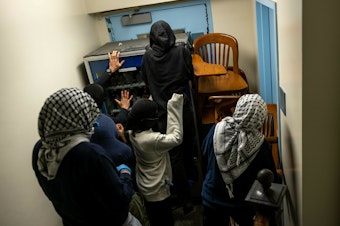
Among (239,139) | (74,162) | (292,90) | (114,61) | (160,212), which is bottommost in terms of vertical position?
(160,212)

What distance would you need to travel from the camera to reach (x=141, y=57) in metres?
2.53

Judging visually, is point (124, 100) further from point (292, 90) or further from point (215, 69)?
point (292, 90)

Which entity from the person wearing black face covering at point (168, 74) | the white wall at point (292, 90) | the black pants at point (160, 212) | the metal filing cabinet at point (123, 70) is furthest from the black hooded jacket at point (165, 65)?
the white wall at point (292, 90)

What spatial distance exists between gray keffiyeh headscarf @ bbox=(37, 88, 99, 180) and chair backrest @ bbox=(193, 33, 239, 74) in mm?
1879

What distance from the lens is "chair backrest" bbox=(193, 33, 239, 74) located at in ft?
9.60

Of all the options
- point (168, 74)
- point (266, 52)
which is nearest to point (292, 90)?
point (168, 74)

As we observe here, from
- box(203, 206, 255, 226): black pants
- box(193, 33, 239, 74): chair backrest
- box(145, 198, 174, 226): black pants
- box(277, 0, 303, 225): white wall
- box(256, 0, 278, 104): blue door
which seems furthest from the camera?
box(193, 33, 239, 74): chair backrest

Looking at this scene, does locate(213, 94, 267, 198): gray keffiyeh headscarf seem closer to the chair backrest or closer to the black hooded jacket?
the black hooded jacket

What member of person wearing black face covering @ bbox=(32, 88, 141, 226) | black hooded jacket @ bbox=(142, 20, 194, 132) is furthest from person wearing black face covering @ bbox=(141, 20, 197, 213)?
person wearing black face covering @ bbox=(32, 88, 141, 226)

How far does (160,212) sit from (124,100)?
98 cm
